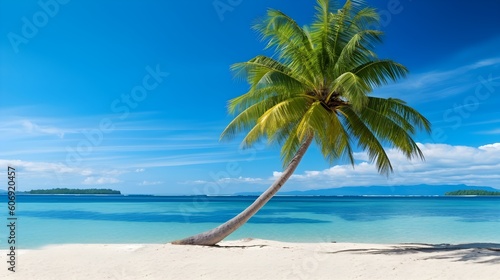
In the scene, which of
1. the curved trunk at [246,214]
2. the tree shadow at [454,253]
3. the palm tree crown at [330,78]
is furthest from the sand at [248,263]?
the palm tree crown at [330,78]

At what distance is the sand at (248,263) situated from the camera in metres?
7.88

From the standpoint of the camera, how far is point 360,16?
1149cm

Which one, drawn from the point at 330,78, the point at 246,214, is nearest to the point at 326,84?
the point at 330,78

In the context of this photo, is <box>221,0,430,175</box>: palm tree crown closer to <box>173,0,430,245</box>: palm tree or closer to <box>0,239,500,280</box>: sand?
<box>173,0,430,245</box>: palm tree

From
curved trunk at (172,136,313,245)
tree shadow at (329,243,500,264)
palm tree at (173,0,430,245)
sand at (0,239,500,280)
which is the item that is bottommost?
tree shadow at (329,243,500,264)

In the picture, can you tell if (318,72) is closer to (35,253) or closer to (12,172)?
(12,172)

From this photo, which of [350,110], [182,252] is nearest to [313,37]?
[350,110]

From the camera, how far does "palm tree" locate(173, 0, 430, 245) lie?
10961 mm

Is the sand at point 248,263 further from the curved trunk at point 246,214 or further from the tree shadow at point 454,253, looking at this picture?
the curved trunk at point 246,214

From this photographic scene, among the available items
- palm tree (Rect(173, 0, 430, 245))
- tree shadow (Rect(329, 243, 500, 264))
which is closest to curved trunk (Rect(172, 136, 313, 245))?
palm tree (Rect(173, 0, 430, 245))

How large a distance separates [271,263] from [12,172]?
570 centimetres

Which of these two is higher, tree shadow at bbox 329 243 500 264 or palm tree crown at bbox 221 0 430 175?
palm tree crown at bbox 221 0 430 175

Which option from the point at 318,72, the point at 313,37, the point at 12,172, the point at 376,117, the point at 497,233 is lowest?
the point at 497,233

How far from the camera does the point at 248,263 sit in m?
9.09
